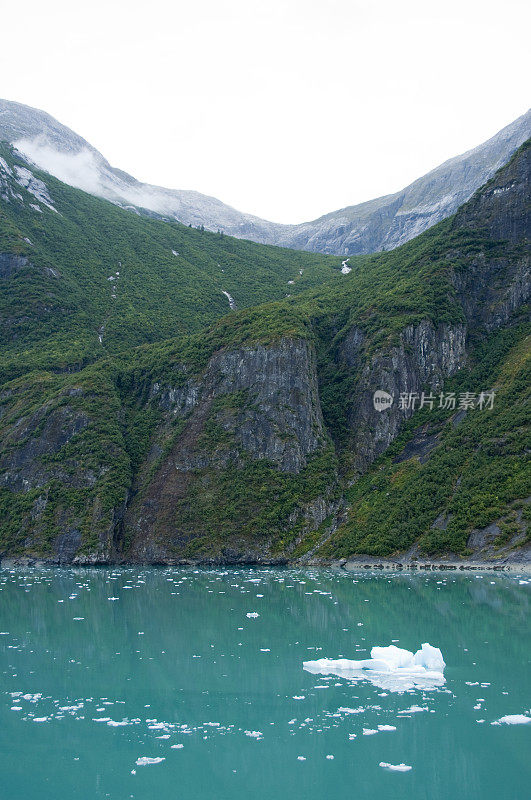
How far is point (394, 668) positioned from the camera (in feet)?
78.3

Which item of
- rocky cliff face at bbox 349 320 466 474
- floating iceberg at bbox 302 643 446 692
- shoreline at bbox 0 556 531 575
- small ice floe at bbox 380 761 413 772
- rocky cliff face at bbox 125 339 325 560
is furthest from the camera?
rocky cliff face at bbox 349 320 466 474

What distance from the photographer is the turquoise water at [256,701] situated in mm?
15805

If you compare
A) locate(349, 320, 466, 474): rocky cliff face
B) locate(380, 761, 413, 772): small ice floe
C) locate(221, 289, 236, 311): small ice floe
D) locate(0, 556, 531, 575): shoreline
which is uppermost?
locate(221, 289, 236, 311): small ice floe

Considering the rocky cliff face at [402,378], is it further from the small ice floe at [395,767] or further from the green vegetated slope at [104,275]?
the small ice floe at [395,767]

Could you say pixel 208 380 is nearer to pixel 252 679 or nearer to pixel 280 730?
pixel 252 679

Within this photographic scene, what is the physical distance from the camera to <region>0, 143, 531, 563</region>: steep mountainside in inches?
2479

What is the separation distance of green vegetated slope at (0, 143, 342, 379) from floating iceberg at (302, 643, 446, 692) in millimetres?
84713

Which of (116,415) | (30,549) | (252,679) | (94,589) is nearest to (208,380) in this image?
(116,415)

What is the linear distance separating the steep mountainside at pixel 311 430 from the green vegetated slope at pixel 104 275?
55.0 feet

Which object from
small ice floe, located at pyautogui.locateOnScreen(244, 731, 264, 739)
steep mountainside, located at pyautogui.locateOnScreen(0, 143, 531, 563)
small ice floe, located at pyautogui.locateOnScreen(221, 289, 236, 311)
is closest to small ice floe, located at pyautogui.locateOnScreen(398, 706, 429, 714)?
small ice floe, located at pyautogui.locateOnScreen(244, 731, 264, 739)

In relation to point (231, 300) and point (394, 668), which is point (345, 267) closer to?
point (231, 300)

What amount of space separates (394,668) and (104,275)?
12964 centimetres

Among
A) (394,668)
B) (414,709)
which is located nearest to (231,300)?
(394,668)

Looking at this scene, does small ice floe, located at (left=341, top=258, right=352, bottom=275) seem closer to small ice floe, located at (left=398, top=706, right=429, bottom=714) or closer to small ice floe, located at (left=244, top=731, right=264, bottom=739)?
small ice floe, located at (left=398, top=706, right=429, bottom=714)
